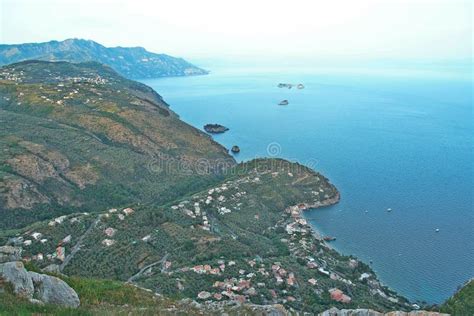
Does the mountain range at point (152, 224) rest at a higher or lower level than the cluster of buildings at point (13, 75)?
lower

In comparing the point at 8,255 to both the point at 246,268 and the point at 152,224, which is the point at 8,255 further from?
the point at 152,224

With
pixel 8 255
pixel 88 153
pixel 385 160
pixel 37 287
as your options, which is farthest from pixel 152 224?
pixel 385 160

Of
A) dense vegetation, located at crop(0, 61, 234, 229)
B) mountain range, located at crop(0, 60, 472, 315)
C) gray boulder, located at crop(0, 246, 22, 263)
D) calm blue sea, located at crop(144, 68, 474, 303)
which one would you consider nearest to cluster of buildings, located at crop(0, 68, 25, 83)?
dense vegetation, located at crop(0, 61, 234, 229)

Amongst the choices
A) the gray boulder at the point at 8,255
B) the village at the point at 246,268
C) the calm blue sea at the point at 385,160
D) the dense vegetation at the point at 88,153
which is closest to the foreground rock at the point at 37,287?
the gray boulder at the point at 8,255

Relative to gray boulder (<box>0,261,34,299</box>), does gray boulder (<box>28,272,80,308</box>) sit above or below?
below

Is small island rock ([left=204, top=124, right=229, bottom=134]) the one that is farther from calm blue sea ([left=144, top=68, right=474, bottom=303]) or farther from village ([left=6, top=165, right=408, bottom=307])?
village ([left=6, top=165, right=408, bottom=307])

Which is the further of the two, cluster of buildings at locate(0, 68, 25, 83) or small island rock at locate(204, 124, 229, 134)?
cluster of buildings at locate(0, 68, 25, 83)

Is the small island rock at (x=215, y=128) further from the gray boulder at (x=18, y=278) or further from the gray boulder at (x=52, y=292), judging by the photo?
the gray boulder at (x=18, y=278)
